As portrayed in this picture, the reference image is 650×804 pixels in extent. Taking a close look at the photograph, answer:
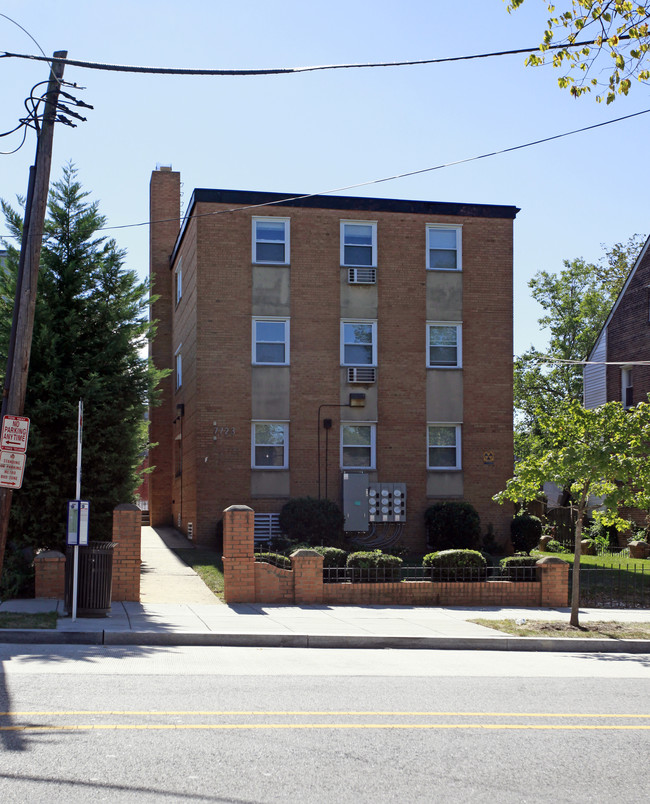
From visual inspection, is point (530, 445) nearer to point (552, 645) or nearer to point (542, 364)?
point (542, 364)

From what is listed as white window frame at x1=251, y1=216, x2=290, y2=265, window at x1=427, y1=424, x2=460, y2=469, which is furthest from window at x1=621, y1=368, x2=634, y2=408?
white window frame at x1=251, y1=216, x2=290, y2=265

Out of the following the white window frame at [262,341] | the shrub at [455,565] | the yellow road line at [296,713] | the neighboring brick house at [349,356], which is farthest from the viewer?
the white window frame at [262,341]

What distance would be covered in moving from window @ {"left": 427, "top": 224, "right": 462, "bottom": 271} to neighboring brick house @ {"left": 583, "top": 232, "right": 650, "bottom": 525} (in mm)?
8429

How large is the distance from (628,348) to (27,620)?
25.4 metres

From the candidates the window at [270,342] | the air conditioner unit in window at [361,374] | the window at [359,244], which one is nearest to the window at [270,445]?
the window at [270,342]

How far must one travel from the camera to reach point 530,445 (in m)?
44.0

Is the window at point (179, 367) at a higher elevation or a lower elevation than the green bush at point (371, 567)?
higher

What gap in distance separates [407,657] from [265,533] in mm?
14035

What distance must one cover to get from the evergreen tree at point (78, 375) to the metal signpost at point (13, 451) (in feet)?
11.5

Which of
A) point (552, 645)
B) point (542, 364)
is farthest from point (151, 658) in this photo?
point (542, 364)

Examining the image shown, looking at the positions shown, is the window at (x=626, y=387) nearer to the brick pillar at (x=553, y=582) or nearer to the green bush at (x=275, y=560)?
the brick pillar at (x=553, y=582)

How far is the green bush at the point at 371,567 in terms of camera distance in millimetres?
16500

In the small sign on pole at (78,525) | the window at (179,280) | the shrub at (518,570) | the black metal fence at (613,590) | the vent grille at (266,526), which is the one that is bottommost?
the black metal fence at (613,590)

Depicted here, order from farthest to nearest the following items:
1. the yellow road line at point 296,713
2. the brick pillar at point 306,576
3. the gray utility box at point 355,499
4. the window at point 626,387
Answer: the window at point 626,387, the gray utility box at point 355,499, the brick pillar at point 306,576, the yellow road line at point 296,713
